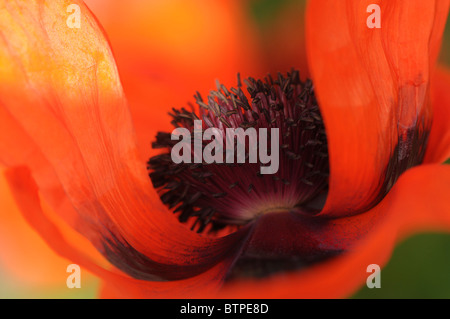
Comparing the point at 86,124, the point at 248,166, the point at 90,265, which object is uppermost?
the point at 86,124

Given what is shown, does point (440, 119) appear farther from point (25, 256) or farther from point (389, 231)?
point (25, 256)

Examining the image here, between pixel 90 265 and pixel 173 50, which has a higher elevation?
pixel 173 50

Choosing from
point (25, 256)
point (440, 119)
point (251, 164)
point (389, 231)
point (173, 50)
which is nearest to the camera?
point (389, 231)

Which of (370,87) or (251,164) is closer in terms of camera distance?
(370,87)

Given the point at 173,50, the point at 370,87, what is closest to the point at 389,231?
the point at 370,87

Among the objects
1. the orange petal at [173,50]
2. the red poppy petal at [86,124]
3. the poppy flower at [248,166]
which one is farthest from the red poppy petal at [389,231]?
the orange petal at [173,50]

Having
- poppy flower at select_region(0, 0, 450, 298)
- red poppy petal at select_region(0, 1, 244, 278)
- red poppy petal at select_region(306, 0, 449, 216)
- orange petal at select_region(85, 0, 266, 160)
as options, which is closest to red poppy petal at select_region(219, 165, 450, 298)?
poppy flower at select_region(0, 0, 450, 298)

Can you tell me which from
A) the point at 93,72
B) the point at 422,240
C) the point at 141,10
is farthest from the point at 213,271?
the point at 141,10
